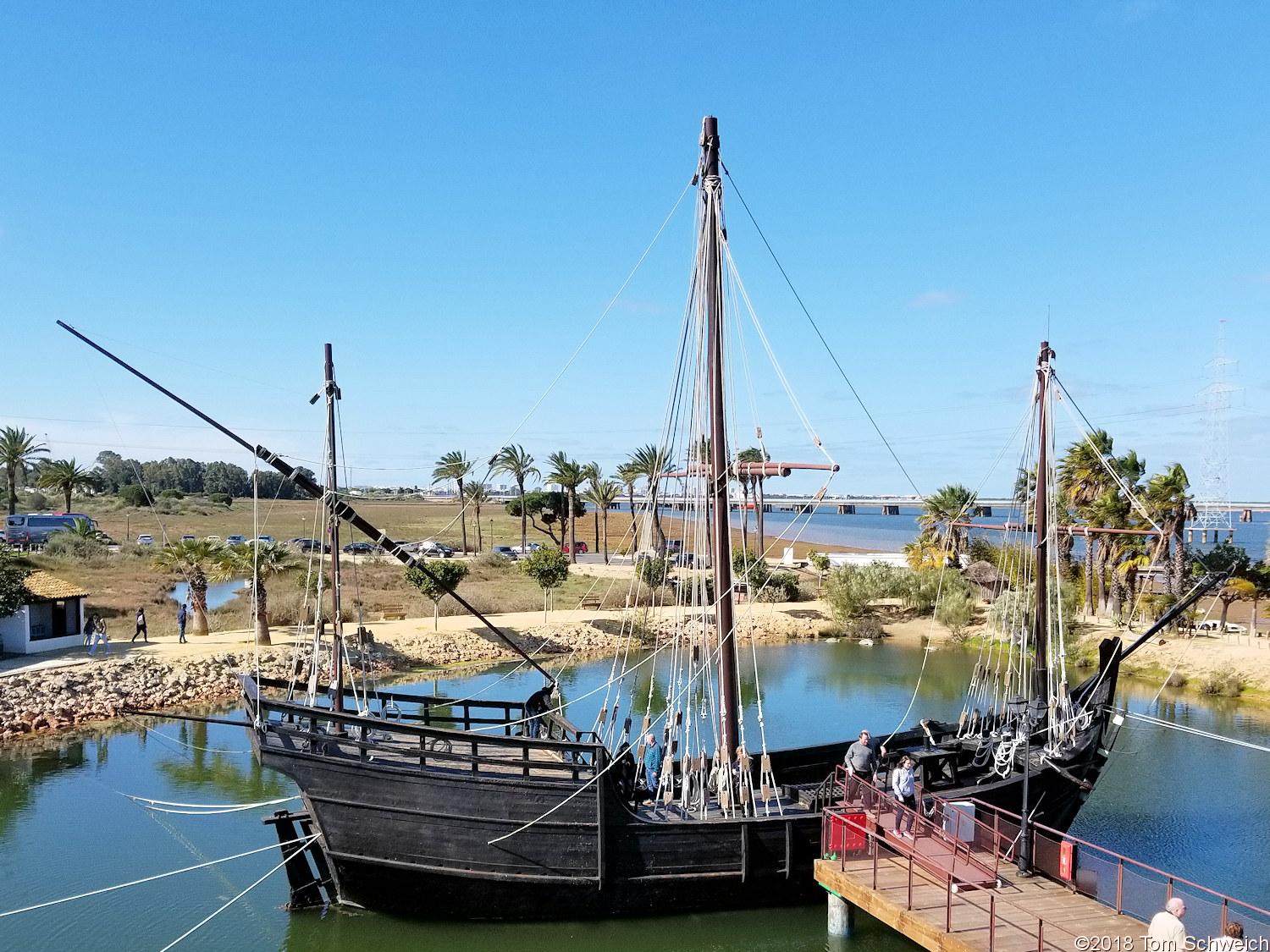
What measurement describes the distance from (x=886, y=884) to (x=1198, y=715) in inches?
842

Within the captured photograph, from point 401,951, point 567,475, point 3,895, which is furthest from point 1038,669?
point 567,475

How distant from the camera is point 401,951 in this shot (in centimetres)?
1311

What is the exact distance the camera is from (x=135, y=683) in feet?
91.2

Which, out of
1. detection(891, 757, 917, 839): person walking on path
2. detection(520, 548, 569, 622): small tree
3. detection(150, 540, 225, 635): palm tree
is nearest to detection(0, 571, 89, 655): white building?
detection(150, 540, 225, 635): palm tree

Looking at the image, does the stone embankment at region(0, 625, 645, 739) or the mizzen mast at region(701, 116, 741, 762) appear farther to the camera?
the stone embankment at region(0, 625, 645, 739)

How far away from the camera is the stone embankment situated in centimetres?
2561

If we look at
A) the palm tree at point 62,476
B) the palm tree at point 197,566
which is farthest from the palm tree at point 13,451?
the palm tree at point 197,566

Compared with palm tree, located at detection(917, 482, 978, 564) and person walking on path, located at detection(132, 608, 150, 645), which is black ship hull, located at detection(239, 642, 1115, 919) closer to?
person walking on path, located at detection(132, 608, 150, 645)

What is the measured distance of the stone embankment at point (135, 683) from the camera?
2561 centimetres

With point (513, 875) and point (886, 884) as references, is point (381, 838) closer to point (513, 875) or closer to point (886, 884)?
point (513, 875)

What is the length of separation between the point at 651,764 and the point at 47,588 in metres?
26.8

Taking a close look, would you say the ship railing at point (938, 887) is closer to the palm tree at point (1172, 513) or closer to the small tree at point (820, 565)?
the palm tree at point (1172, 513)

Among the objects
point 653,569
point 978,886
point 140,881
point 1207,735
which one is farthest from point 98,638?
point 1207,735

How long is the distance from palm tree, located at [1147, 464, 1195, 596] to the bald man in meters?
33.0
